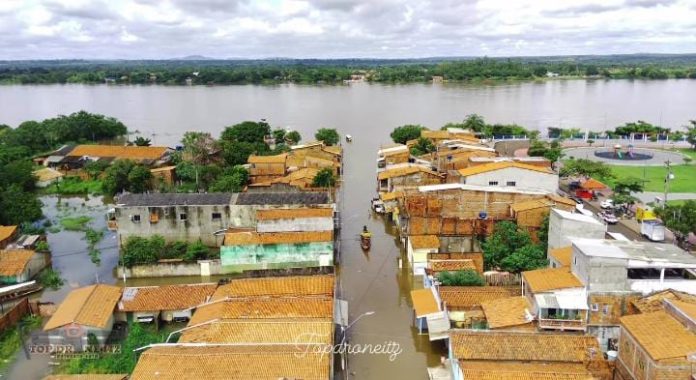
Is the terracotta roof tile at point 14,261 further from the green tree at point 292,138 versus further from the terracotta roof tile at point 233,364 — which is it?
the green tree at point 292,138

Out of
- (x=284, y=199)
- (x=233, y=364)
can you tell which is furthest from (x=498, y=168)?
(x=233, y=364)

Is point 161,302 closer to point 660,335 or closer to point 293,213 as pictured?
point 293,213

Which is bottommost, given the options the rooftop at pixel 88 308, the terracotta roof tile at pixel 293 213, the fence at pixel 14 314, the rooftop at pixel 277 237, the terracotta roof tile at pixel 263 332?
the fence at pixel 14 314

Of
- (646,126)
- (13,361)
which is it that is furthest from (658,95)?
(13,361)

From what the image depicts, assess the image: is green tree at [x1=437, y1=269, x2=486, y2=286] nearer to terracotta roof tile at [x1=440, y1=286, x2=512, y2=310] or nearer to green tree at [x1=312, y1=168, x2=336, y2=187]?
terracotta roof tile at [x1=440, y1=286, x2=512, y2=310]

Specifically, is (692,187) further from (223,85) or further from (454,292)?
(223,85)

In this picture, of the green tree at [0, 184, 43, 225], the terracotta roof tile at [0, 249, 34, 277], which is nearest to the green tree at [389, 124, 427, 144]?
the green tree at [0, 184, 43, 225]

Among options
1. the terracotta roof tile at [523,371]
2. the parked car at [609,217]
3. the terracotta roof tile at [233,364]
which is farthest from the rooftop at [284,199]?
the parked car at [609,217]
